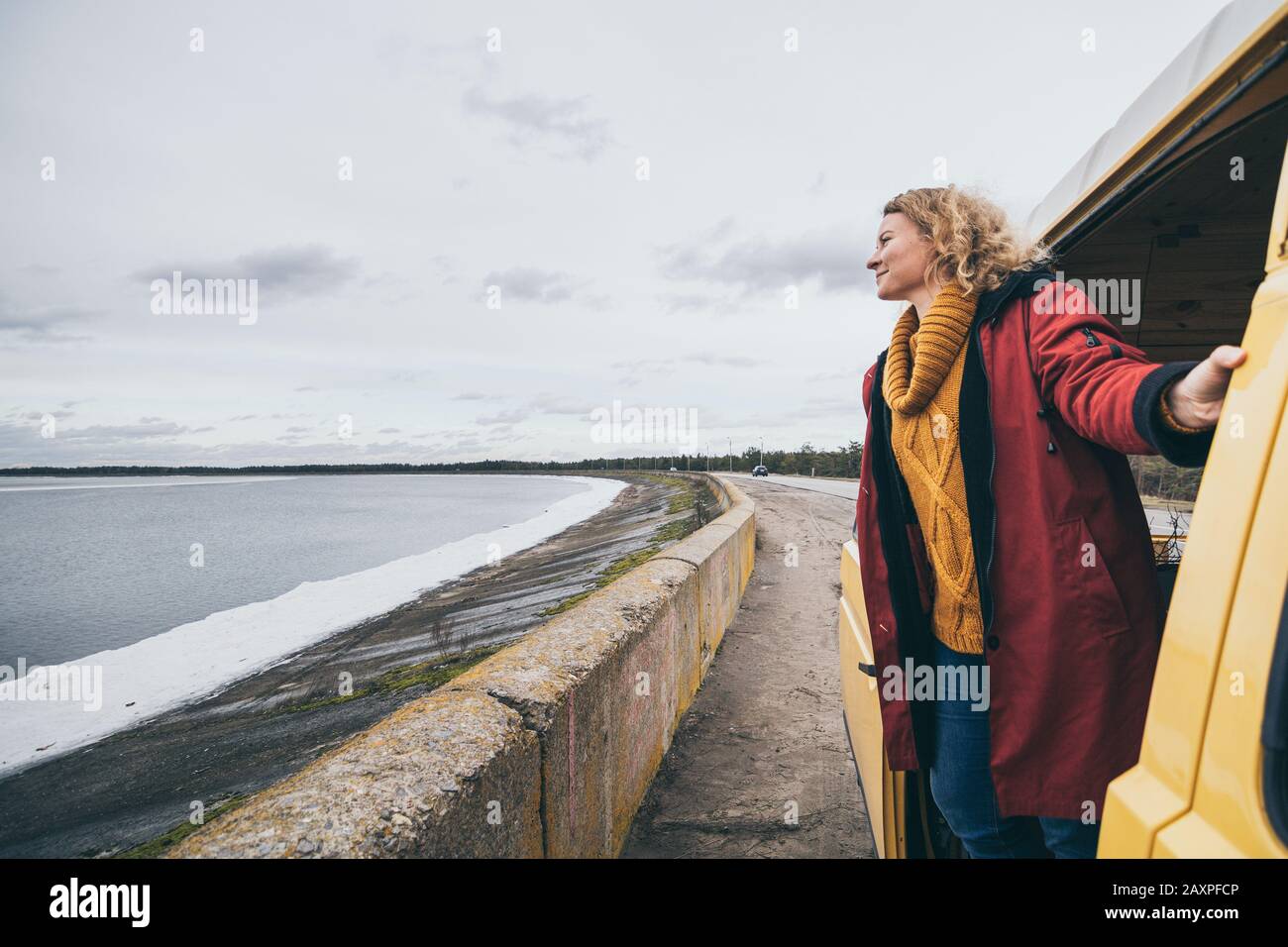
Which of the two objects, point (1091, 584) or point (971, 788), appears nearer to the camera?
point (1091, 584)

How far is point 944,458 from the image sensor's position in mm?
1836

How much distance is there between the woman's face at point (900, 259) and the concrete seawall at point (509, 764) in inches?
65.4

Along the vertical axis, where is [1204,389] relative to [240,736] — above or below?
above

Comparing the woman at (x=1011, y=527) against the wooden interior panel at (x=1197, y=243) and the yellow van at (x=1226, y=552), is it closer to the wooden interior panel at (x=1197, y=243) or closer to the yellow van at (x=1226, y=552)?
the yellow van at (x=1226, y=552)

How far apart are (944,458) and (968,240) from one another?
0.61 meters

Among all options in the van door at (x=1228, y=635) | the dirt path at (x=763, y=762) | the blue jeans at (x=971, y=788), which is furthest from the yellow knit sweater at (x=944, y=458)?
the dirt path at (x=763, y=762)

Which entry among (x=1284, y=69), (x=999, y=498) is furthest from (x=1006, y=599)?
(x=1284, y=69)

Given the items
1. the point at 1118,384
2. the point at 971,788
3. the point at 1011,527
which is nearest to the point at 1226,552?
the point at 1118,384

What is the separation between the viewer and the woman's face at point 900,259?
6.72 ft

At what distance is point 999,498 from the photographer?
1690mm

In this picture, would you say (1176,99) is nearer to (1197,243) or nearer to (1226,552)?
(1226,552)

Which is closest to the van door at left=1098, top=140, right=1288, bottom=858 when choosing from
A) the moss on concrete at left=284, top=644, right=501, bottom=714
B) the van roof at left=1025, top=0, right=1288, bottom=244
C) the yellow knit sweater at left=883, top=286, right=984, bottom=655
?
the van roof at left=1025, top=0, right=1288, bottom=244
